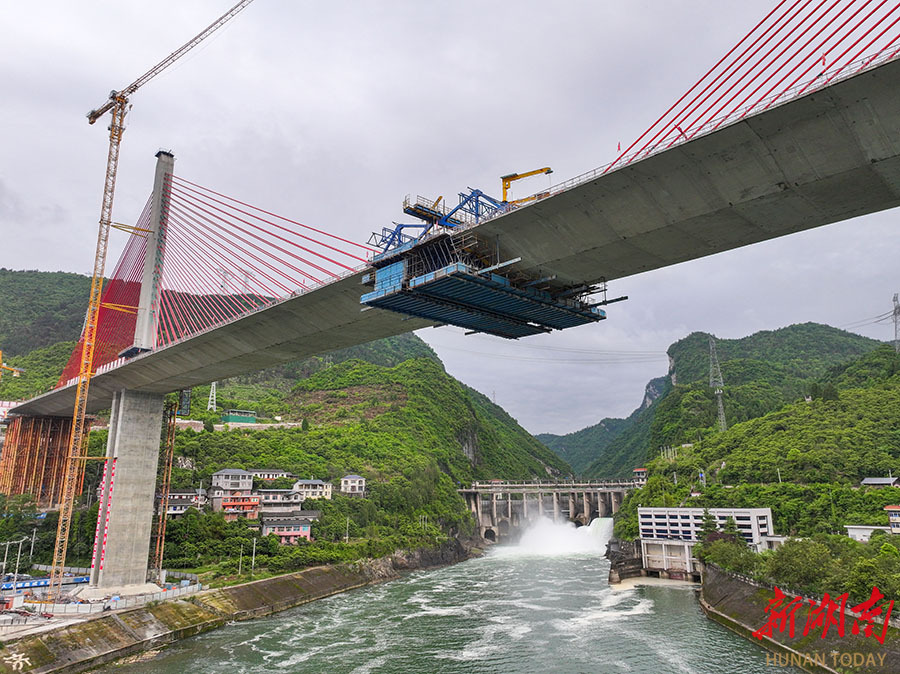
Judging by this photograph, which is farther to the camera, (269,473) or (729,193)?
(269,473)

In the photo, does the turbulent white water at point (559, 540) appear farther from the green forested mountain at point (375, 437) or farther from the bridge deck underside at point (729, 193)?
the bridge deck underside at point (729, 193)

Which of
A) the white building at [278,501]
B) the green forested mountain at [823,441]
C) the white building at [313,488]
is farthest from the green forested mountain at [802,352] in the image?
the white building at [278,501]

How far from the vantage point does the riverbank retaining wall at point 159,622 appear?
31645mm

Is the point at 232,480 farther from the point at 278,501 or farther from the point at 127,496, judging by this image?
the point at 127,496

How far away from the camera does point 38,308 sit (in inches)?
6378

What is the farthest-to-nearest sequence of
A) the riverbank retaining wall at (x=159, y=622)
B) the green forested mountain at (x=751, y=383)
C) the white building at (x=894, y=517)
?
the green forested mountain at (x=751, y=383)
the white building at (x=894, y=517)
the riverbank retaining wall at (x=159, y=622)

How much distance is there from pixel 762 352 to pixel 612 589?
157712 millimetres

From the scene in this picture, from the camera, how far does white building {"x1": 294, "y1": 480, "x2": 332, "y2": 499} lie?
3014 inches

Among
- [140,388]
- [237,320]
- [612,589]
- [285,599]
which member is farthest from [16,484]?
[612,589]

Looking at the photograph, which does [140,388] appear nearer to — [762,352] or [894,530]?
[894,530]

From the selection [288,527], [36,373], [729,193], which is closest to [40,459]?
[288,527]

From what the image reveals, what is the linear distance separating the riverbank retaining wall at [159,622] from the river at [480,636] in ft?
4.50

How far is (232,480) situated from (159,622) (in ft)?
107

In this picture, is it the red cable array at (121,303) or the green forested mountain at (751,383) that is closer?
the red cable array at (121,303)
